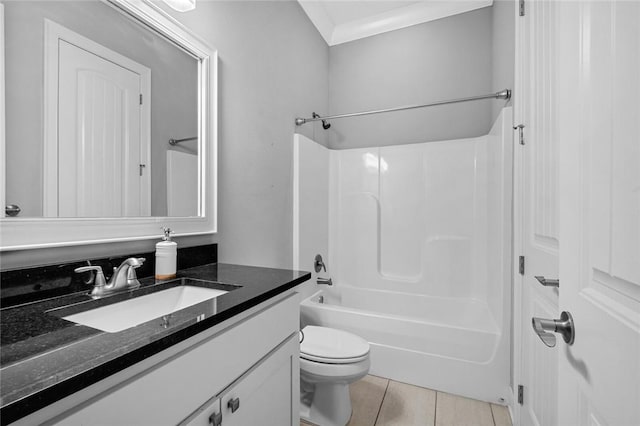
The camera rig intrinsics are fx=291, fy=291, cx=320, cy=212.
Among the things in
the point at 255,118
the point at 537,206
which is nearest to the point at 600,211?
the point at 537,206

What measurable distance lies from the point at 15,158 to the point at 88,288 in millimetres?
430

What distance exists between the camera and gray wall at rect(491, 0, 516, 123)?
1.58 m

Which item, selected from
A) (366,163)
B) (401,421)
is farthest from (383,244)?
(401,421)

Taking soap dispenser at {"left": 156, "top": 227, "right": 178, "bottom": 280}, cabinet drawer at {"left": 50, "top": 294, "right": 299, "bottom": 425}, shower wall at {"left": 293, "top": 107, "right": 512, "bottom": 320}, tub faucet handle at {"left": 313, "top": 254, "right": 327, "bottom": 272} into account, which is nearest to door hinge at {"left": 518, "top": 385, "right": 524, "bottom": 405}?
shower wall at {"left": 293, "top": 107, "right": 512, "bottom": 320}

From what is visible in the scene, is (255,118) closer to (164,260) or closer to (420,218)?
(164,260)

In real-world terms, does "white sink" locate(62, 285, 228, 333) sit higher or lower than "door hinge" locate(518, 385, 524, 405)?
higher

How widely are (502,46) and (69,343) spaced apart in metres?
2.47

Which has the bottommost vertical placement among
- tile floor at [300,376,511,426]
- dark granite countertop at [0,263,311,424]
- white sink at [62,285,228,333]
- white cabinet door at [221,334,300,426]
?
tile floor at [300,376,511,426]

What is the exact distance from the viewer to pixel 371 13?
2584mm

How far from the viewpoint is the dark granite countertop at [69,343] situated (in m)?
0.42

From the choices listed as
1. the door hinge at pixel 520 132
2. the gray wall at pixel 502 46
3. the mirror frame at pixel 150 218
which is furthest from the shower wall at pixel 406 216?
the mirror frame at pixel 150 218

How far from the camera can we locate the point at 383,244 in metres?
2.64

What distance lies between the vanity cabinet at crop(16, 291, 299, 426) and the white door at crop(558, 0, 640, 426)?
77 cm

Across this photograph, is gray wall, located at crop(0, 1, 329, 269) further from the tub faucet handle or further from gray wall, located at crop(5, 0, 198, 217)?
the tub faucet handle
